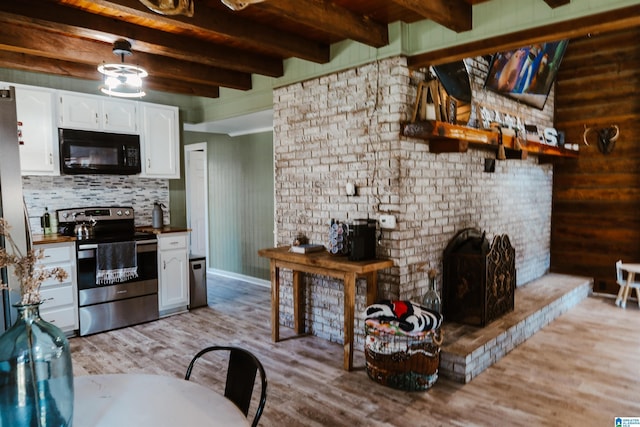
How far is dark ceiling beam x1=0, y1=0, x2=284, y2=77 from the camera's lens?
2912 millimetres

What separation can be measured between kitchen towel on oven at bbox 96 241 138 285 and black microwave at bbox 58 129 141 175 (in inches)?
35.6

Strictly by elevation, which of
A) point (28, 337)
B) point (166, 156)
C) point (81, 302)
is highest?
point (166, 156)

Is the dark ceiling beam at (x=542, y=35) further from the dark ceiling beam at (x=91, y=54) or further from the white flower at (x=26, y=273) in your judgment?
the white flower at (x=26, y=273)

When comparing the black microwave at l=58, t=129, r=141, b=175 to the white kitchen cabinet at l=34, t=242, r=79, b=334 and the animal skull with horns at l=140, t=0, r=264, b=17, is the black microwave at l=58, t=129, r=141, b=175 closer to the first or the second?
the white kitchen cabinet at l=34, t=242, r=79, b=334

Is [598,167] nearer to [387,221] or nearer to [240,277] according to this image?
[387,221]

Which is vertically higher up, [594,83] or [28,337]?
[594,83]

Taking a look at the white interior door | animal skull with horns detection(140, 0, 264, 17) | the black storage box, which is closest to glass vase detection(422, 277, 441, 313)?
the black storage box

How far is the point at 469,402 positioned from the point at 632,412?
1016 mm

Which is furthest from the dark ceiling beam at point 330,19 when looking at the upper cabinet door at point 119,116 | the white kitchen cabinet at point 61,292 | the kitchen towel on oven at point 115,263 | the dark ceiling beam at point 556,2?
the white kitchen cabinet at point 61,292

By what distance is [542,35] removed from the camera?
2.86 metres

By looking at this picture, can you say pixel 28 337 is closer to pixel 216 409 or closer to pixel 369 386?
pixel 216 409

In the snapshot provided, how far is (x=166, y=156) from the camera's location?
5.23m

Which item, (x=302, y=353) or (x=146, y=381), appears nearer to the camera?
(x=146, y=381)

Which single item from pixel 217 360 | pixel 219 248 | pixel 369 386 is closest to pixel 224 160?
pixel 219 248
